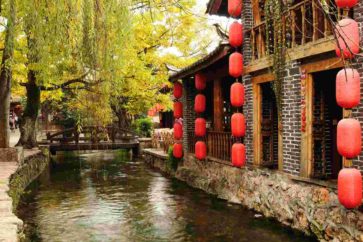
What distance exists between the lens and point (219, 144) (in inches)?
504

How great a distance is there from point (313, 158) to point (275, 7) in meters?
5.06

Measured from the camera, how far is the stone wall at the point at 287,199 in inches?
277

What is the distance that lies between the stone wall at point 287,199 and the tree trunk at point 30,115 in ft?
29.2

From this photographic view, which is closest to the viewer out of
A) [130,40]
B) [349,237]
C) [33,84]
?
[130,40]

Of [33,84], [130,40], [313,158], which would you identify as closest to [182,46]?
[33,84]

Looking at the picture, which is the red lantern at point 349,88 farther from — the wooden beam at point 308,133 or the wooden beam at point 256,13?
the wooden beam at point 256,13

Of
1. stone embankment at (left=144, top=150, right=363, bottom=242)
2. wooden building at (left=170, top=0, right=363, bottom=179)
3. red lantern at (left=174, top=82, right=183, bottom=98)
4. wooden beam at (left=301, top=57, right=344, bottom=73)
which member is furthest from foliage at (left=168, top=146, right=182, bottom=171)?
wooden beam at (left=301, top=57, right=344, bottom=73)

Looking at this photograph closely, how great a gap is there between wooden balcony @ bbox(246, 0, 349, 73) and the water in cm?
313

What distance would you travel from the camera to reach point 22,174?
13375 mm

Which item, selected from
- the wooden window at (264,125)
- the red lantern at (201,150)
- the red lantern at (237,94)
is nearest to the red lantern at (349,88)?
the wooden window at (264,125)

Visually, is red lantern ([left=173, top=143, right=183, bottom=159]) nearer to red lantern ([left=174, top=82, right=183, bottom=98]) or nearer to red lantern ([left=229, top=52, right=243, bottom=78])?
red lantern ([left=174, top=82, right=183, bottom=98])

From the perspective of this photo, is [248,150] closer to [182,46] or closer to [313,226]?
[313,226]

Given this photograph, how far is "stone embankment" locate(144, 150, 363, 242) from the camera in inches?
277

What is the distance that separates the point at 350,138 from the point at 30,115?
50.3 ft
